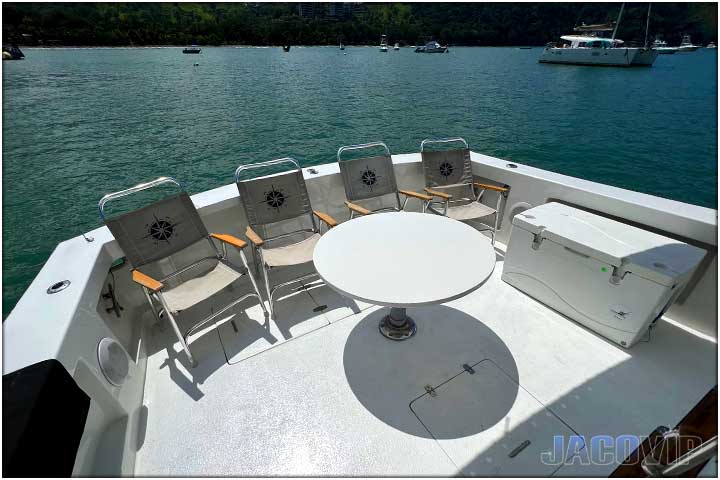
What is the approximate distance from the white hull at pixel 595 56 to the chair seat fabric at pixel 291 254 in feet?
137

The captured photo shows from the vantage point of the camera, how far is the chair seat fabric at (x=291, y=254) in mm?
2355

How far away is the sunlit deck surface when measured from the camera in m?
1.59

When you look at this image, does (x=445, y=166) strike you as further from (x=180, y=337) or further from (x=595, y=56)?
(x=595, y=56)

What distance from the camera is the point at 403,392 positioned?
1.86 m

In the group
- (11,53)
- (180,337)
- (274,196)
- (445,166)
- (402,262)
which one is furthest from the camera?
(11,53)

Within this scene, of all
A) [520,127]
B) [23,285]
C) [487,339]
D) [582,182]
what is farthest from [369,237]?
[520,127]

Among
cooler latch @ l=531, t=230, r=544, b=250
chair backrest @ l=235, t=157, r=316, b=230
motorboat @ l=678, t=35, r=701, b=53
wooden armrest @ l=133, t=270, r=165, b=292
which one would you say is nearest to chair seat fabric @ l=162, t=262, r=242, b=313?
wooden armrest @ l=133, t=270, r=165, b=292

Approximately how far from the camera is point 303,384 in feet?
6.34

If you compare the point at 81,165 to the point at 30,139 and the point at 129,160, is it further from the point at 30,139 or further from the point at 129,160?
the point at 30,139

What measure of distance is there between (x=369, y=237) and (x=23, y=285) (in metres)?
5.96

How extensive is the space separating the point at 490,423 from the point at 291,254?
167 centimetres

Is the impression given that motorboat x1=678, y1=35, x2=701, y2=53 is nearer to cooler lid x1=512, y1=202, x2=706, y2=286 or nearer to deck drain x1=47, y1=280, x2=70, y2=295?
cooler lid x1=512, y1=202, x2=706, y2=286

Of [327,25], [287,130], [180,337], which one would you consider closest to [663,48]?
[327,25]

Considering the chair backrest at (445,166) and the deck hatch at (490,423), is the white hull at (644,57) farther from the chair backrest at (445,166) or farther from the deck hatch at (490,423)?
the deck hatch at (490,423)
